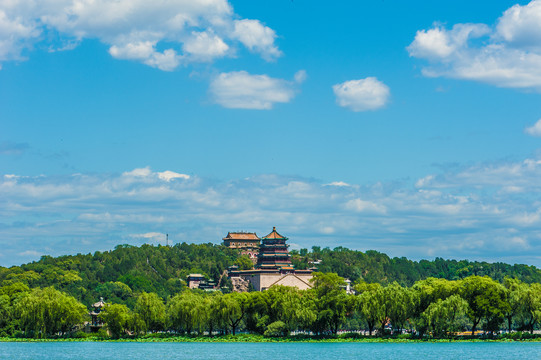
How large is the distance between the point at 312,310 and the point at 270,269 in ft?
276

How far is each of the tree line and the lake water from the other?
3.21m

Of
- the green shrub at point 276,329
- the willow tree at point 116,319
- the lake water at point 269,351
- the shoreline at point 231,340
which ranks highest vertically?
the willow tree at point 116,319

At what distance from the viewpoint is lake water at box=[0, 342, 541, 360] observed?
65438mm

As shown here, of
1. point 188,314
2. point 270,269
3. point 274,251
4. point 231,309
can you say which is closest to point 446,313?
point 231,309

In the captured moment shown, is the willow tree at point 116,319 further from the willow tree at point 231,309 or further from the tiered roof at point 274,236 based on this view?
the tiered roof at point 274,236

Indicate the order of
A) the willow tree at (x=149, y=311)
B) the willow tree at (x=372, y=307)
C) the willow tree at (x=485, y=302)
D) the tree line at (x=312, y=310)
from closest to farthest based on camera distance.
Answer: the willow tree at (x=485, y=302) < the tree line at (x=312, y=310) < the willow tree at (x=372, y=307) < the willow tree at (x=149, y=311)

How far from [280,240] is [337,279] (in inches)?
3228

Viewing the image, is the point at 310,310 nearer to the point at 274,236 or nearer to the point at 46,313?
the point at 46,313

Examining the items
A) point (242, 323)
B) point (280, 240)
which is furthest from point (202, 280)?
point (242, 323)

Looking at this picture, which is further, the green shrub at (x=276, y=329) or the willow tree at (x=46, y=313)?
the green shrub at (x=276, y=329)

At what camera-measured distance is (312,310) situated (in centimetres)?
8550

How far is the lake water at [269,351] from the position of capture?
215ft

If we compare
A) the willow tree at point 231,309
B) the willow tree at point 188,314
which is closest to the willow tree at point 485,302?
the willow tree at point 231,309

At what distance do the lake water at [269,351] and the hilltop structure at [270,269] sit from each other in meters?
83.2
